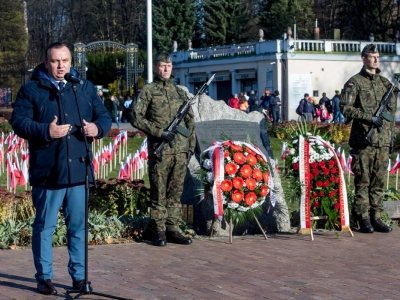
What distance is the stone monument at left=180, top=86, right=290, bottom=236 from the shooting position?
10017 mm

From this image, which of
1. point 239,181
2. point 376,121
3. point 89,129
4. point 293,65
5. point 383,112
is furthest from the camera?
point 293,65

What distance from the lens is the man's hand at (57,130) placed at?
6457 mm

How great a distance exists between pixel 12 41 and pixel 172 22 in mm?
18651

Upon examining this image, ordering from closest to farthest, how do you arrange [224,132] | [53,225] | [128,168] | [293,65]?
[53,225] < [224,132] < [128,168] < [293,65]

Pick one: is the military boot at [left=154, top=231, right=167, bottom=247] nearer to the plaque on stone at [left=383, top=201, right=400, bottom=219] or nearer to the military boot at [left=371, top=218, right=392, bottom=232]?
the military boot at [left=371, top=218, right=392, bottom=232]

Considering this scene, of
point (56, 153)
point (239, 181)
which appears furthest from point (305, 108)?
point (56, 153)

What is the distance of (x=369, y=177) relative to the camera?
1021 cm

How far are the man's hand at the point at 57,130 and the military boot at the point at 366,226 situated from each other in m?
4.83

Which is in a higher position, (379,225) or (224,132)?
(224,132)

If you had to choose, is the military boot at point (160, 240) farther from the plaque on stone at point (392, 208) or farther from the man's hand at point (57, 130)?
the plaque on stone at point (392, 208)

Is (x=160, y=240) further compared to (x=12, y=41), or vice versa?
(x=12, y=41)

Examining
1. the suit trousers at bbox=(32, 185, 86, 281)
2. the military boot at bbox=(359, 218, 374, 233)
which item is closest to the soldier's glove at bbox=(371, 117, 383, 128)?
the military boot at bbox=(359, 218, 374, 233)

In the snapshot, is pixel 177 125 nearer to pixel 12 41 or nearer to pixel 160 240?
pixel 160 240

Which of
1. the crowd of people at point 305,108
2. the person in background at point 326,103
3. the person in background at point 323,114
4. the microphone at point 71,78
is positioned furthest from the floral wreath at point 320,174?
the person in background at point 326,103
